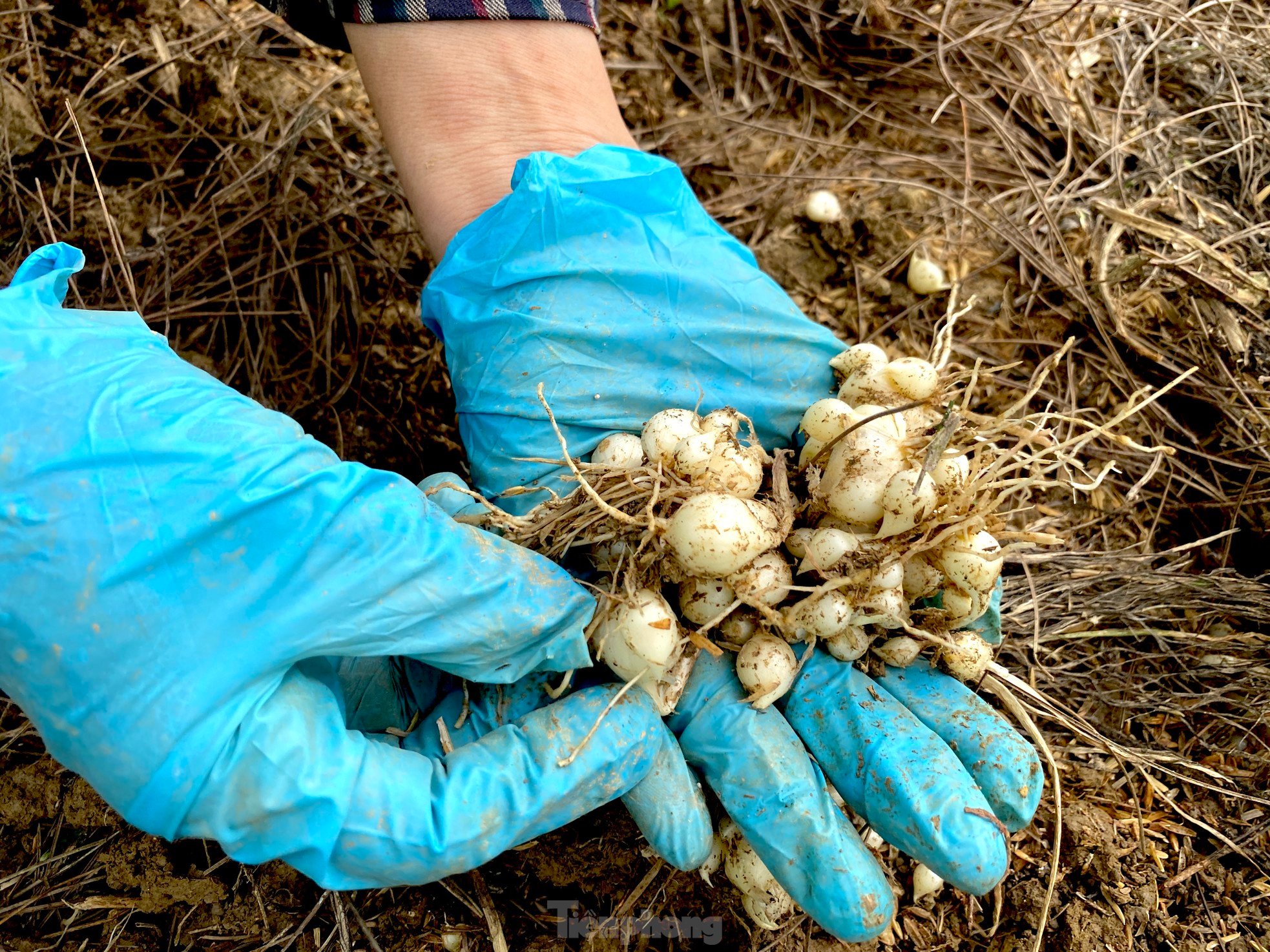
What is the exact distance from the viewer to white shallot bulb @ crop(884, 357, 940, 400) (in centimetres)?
155

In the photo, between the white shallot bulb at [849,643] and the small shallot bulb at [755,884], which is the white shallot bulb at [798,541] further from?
the small shallot bulb at [755,884]

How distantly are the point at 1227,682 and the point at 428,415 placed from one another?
1906 mm

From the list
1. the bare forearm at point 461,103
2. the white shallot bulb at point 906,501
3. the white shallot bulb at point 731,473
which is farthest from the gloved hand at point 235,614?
the bare forearm at point 461,103

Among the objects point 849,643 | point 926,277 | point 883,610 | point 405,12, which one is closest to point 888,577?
point 883,610

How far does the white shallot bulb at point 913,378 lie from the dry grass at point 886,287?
52 cm

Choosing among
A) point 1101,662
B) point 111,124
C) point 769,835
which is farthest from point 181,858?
point 1101,662

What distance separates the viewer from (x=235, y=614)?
1097 mm

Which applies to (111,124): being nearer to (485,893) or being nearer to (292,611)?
(292,611)

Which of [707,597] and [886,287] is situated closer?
[707,597]

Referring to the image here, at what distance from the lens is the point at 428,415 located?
2.02 meters

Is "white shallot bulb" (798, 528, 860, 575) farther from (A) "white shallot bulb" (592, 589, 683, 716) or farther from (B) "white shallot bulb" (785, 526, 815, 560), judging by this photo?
(A) "white shallot bulb" (592, 589, 683, 716)

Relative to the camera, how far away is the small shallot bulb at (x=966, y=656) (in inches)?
58.2

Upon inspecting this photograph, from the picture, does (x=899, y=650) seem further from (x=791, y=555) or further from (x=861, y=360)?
(x=861, y=360)

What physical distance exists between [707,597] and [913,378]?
1.87ft
